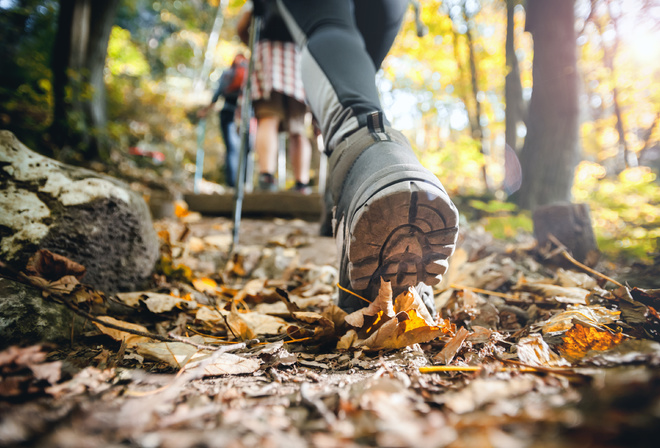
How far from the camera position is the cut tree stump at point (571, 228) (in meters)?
1.90

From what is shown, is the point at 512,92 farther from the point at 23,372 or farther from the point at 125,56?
the point at 125,56

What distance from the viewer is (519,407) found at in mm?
390

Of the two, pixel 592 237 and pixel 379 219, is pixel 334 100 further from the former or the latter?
pixel 592 237

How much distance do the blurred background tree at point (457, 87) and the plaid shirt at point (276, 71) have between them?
2.48m

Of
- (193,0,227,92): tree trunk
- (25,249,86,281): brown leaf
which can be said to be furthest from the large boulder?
(193,0,227,92): tree trunk

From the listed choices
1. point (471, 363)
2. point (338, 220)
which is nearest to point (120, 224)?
point (338, 220)

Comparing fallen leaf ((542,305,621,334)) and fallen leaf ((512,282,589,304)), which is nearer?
fallen leaf ((542,305,621,334))

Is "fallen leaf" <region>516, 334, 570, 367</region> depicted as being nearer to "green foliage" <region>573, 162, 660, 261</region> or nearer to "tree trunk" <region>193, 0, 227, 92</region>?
"green foliage" <region>573, 162, 660, 261</region>

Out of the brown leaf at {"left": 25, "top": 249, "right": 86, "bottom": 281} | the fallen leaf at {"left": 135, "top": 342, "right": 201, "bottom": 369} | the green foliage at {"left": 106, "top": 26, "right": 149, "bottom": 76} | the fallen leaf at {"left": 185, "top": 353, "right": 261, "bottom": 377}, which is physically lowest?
the fallen leaf at {"left": 185, "top": 353, "right": 261, "bottom": 377}

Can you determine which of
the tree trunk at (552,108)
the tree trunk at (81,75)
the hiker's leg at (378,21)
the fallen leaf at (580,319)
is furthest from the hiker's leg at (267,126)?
A: the tree trunk at (552,108)

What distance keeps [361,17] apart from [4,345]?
1661 mm

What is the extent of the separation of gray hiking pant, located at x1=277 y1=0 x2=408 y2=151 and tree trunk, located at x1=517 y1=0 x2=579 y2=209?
3.69m

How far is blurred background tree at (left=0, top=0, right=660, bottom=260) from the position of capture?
166 inches

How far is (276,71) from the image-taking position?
Answer: 8.64 feet
